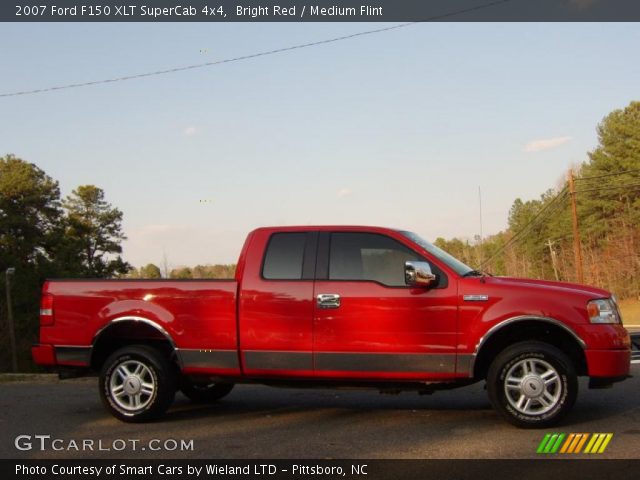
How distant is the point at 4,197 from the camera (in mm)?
57719

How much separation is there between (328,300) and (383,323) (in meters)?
0.57

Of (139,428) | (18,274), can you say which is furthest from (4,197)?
(139,428)

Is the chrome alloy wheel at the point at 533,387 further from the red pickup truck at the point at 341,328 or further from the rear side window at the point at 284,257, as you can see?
the rear side window at the point at 284,257

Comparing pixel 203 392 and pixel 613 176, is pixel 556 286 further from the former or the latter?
pixel 613 176

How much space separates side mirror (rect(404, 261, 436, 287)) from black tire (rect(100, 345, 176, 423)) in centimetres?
263

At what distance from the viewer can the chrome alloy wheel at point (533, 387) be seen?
6.46m

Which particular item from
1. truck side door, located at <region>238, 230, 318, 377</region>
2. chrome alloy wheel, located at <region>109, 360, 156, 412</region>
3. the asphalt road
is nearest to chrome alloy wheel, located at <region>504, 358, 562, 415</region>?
the asphalt road

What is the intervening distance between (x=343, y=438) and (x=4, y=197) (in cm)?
5762

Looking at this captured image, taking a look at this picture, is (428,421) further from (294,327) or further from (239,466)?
(239,466)

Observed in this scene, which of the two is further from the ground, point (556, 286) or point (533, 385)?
point (556, 286)

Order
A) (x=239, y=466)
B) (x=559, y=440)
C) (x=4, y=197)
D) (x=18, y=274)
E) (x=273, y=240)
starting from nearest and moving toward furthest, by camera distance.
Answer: (x=239, y=466), (x=559, y=440), (x=273, y=240), (x=18, y=274), (x=4, y=197)

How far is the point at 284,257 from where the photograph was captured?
7.23 meters

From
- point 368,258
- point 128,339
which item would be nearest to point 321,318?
point 368,258

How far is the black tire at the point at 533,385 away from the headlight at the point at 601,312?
45cm
